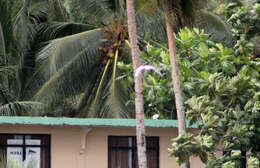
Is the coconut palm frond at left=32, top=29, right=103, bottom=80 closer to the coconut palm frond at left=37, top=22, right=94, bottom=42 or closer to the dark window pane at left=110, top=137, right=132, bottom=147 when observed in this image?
the coconut palm frond at left=37, top=22, right=94, bottom=42

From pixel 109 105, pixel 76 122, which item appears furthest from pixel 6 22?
pixel 76 122

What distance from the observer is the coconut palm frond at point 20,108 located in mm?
20469

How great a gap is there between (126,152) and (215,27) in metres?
9.71

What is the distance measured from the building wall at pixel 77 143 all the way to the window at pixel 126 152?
15 centimetres

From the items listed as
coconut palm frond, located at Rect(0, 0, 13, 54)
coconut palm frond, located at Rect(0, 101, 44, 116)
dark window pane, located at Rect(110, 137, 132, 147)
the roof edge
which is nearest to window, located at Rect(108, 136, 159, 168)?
dark window pane, located at Rect(110, 137, 132, 147)

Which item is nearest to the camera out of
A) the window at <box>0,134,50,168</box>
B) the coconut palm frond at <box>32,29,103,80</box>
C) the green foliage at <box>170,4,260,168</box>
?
the green foliage at <box>170,4,260,168</box>

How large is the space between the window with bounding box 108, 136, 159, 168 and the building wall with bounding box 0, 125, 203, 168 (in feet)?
0.49

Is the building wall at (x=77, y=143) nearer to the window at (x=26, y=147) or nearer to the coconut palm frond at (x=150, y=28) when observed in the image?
the window at (x=26, y=147)

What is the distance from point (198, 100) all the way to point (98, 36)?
9603mm

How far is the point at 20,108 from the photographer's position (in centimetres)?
2128

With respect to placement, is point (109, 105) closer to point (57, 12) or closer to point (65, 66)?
point (65, 66)

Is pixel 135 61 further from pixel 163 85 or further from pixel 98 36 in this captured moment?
pixel 98 36

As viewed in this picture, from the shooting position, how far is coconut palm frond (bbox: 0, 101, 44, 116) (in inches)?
806

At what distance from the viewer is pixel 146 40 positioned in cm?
2373
